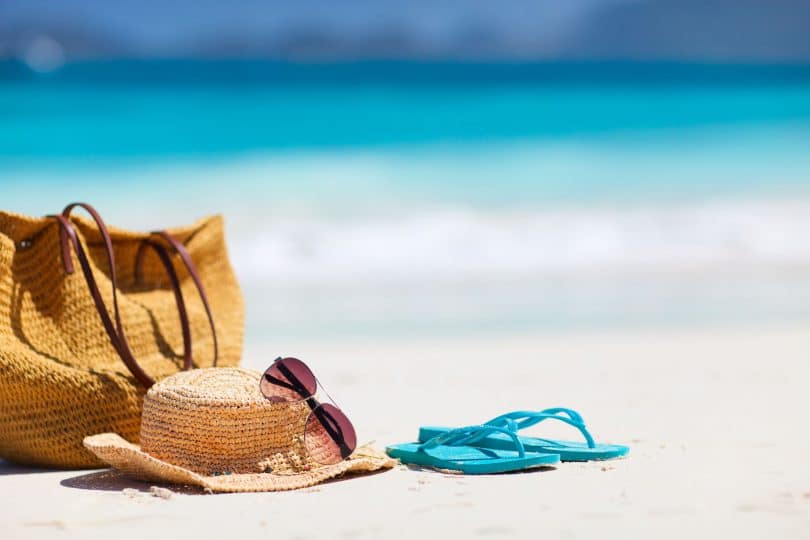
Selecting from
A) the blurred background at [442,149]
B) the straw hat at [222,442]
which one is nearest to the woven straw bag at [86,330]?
the straw hat at [222,442]

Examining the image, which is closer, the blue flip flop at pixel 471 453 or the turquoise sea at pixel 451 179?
the blue flip flop at pixel 471 453

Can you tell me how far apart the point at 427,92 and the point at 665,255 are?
7120 millimetres

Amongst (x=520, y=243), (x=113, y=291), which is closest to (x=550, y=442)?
(x=113, y=291)

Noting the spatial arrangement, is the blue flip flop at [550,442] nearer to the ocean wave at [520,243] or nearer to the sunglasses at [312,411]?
the sunglasses at [312,411]

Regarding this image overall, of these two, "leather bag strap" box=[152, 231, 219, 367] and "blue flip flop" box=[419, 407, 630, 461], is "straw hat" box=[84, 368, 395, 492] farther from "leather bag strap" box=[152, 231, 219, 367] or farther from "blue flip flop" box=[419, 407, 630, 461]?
"leather bag strap" box=[152, 231, 219, 367]

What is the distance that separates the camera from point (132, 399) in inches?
124

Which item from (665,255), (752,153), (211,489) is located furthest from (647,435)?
(752,153)

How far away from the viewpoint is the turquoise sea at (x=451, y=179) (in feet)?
26.5

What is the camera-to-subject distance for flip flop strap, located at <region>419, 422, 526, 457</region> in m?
2.88

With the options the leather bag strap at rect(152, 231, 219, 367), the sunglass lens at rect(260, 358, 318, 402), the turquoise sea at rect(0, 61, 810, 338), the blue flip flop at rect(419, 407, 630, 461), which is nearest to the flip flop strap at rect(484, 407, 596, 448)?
the blue flip flop at rect(419, 407, 630, 461)

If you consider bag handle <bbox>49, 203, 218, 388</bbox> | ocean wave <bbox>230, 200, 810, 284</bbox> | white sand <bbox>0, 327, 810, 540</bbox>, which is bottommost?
white sand <bbox>0, 327, 810, 540</bbox>

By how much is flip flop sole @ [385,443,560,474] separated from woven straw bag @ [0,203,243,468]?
2.61 ft

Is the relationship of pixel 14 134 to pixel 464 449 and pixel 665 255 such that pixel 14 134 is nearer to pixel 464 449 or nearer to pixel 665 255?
pixel 665 255

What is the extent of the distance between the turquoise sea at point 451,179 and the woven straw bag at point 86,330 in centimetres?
287
